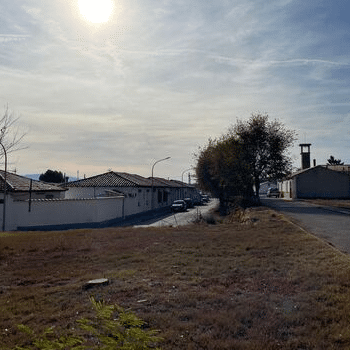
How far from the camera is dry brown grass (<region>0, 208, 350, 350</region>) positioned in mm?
5605

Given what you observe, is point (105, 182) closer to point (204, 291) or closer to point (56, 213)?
point (56, 213)

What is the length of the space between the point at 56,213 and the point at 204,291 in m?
24.6

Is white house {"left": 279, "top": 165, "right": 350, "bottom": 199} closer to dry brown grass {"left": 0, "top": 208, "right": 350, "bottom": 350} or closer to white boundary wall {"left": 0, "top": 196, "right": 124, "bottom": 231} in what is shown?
white boundary wall {"left": 0, "top": 196, "right": 124, "bottom": 231}

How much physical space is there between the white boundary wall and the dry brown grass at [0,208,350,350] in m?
14.7

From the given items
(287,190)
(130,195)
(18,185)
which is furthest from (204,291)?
(287,190)

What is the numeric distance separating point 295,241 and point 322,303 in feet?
23.5

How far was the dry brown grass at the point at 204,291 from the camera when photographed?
5.61 metres

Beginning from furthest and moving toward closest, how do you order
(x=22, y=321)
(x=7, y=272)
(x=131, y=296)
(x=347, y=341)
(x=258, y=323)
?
(x=7, y=272)
(x=131, y=296)
(x=22, y=321)
(x=258, y=323)
(x=347, y=341)

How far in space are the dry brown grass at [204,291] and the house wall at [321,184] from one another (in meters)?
43.4

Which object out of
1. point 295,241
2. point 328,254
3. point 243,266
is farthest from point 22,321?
point 295,241

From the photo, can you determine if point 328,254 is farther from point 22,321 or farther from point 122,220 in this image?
point 122,220

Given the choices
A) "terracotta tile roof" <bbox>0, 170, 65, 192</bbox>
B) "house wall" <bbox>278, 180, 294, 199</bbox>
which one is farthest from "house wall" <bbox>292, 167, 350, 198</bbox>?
"terracotta tile roof" <bbox>0, 170, 65, 192</bbox>

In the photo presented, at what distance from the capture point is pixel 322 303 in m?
6.65

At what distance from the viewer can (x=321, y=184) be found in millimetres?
55000
